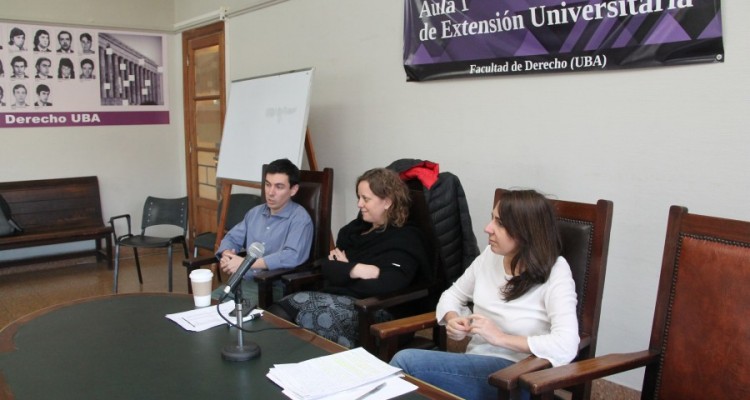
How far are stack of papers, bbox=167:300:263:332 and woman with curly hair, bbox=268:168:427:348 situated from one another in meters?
0.44

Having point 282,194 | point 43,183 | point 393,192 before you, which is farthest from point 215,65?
point 393,192

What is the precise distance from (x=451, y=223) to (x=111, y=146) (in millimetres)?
4170

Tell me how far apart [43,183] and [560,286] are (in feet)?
16.1

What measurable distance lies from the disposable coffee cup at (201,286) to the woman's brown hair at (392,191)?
77 centimetres

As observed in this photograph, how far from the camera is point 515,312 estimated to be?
1958 millimetres

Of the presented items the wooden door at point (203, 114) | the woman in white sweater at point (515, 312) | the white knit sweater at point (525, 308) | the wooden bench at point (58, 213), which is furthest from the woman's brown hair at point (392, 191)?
the wooden bench at point (58, 213)

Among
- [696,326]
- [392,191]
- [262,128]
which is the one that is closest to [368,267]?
[392,191]

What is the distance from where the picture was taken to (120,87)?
572 centimetres

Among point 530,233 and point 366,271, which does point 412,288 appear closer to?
point 366,271

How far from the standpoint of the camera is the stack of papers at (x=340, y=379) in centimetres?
148

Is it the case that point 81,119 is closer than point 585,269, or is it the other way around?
point 585,269

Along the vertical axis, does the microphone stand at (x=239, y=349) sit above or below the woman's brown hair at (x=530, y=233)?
below

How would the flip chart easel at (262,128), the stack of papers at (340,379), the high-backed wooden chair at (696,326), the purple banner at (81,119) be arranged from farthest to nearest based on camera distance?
the purple banner at (81,119), the flip chart easel at (262,128), the high-backed wooden chair at (696,326), the stack of papers at (340,379)

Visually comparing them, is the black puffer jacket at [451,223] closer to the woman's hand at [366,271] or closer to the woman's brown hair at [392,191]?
the woman's brown hair at [392,191]
